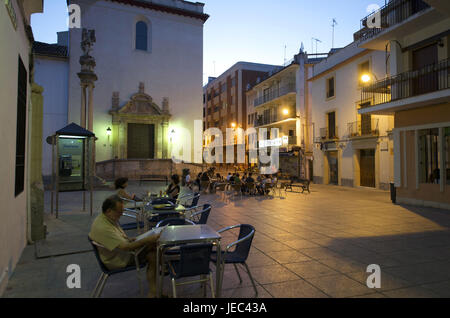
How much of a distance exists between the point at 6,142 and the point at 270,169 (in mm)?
28062

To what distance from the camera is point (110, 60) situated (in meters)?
24.2

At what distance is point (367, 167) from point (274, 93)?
1489cm

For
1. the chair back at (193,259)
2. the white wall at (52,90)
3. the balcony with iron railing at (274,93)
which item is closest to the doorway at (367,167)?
the balcony with iron railing at (274,93)

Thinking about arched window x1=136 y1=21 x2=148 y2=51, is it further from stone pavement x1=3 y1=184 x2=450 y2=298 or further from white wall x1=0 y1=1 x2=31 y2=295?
white wall x1=0 y1=1 x2=31 y2=295

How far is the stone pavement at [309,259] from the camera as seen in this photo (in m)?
3.69

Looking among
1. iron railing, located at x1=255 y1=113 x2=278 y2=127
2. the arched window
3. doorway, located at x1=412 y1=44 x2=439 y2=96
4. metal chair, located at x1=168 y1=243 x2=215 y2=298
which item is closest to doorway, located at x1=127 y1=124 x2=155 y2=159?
the arched window

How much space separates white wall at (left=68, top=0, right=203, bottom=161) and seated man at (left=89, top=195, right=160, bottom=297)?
69.2 feet

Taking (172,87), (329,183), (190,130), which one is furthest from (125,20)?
(329,183)

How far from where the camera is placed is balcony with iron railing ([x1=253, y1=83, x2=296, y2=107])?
2873cm

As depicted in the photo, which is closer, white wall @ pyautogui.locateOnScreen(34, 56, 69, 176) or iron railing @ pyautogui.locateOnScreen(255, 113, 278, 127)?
white wall @ pyautogui.locateOnScreen(34, 56, 69, 176)

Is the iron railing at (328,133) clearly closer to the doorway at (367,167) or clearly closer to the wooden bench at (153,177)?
the doorway at (367,167)

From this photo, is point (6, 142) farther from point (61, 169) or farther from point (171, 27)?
point (171, 27)

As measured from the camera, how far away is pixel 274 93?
103 feet

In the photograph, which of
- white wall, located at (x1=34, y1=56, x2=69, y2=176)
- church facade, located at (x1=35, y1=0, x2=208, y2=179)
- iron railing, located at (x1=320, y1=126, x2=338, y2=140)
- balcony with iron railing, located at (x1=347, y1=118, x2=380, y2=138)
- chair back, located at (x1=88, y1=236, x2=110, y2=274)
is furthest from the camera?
church facade, located at (x1=35, y1=0, x2=208, y2=179)
